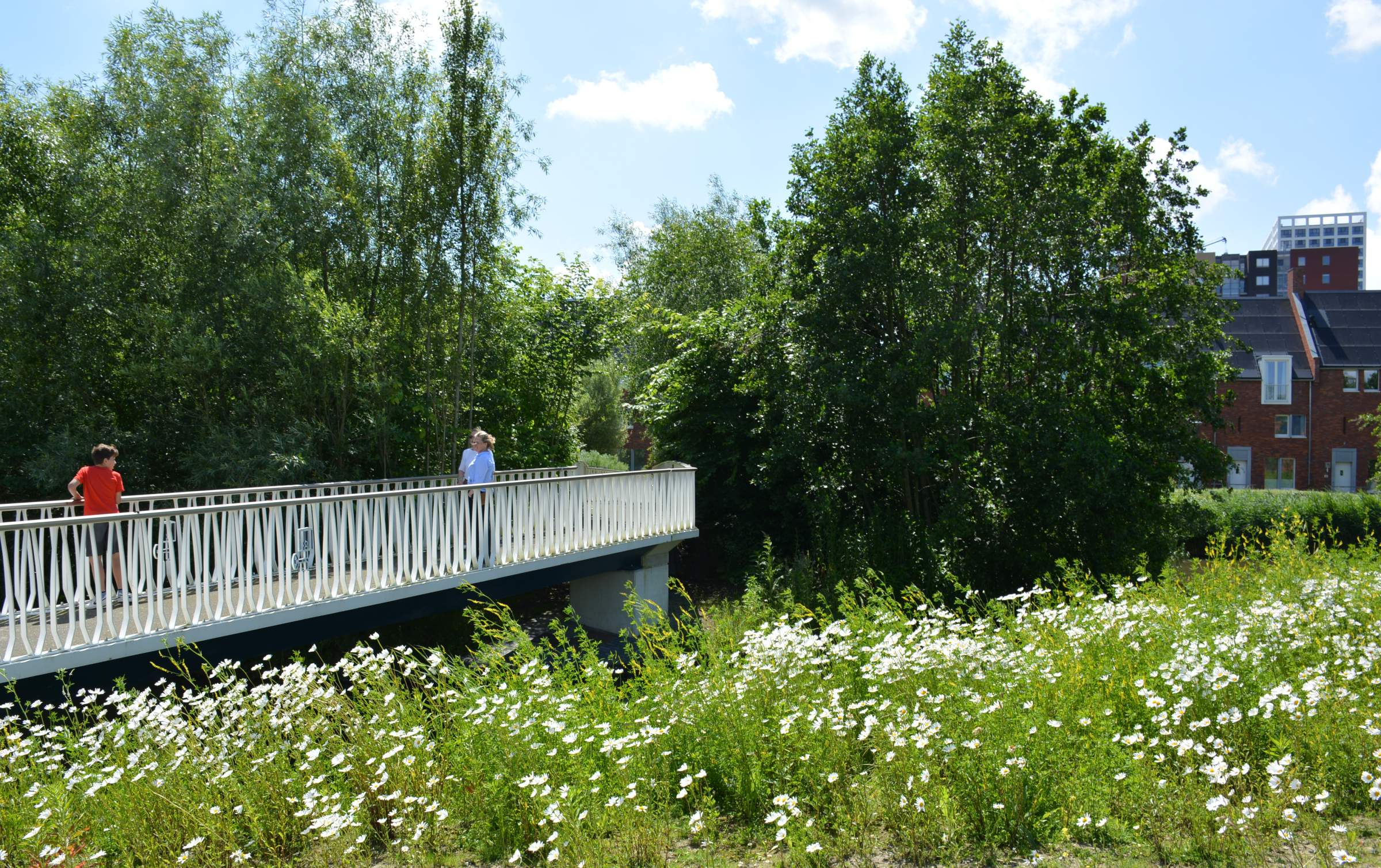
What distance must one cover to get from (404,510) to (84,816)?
19.1ft

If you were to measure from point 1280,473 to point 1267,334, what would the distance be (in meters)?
6.21

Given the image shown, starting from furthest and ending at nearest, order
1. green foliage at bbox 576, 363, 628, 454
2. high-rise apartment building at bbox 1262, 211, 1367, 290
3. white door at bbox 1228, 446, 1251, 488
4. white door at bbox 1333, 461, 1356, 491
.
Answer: high-rise apartment building at bbox 1262, 211, 1367, 290
white door at bbox 1228, 446, 1251, 488
green foliage at bbox 576, 363, 628, 454
white door at bbox 1333, 461, 1356, 491

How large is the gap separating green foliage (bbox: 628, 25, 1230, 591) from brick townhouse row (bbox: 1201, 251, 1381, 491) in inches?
984

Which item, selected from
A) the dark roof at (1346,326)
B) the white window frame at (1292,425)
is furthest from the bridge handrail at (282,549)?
the dark roof at (1346,326)

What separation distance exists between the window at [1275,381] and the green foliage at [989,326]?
26.1 metres

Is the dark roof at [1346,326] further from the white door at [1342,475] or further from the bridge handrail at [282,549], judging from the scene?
the bridge handrail at [282,549]

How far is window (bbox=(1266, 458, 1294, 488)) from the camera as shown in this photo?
3794 cm

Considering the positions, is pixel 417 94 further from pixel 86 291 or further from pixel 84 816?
pixel 84 816

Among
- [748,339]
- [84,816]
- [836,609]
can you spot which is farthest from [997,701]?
[748,339]

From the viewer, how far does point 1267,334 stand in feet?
128

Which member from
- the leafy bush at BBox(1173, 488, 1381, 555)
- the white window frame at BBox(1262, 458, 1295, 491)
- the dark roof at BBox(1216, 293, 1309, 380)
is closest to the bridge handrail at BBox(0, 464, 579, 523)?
the leafy bush at BBox(1173, 488, 1381, 555)

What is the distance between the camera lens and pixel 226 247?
1392 cm

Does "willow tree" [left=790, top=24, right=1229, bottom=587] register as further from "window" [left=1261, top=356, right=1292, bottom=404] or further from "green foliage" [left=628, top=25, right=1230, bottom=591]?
"window" [left=1261, top=356, right=1292, bottom=404]

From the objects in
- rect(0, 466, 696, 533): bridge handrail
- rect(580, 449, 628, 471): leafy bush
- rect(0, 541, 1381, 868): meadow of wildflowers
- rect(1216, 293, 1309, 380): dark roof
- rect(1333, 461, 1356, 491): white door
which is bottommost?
rect(1333, 461, 1356, 491): white door
